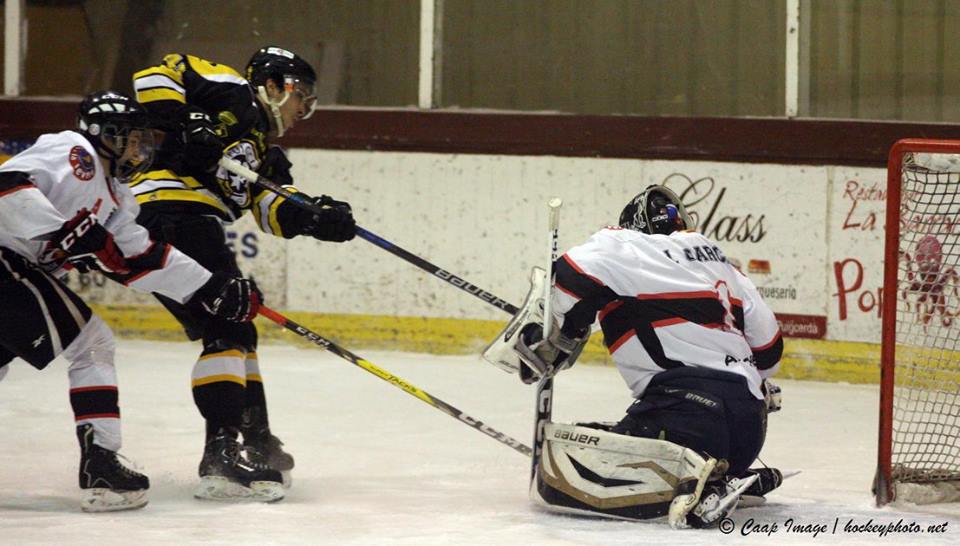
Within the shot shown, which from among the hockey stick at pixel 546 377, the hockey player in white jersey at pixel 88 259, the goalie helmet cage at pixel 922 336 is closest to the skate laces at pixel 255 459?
the hockey player in white jersey at pixel 88 259

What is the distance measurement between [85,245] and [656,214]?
1375 millimetres

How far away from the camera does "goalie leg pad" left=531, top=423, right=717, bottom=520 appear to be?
10.9 ft

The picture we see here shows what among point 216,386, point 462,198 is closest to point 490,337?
point 462,198

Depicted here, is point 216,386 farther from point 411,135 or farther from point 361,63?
point 361,63

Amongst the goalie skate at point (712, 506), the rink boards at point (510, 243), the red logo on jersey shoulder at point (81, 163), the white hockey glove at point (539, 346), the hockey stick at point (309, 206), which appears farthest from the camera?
the rink boards at point (510, 243)

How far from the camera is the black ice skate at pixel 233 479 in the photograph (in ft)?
12.2

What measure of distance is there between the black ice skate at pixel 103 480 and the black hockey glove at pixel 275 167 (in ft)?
3.25

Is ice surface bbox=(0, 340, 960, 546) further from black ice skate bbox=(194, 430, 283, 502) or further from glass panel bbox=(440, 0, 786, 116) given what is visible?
glass panel bbox=(440, 0, 786, 116)

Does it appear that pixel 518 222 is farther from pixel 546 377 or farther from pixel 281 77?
pixel 546 377

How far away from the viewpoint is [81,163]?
3.43m

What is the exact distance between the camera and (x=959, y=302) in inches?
182

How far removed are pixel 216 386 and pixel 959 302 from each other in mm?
2359

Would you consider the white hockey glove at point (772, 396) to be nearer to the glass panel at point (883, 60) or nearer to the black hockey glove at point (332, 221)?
the black hockey glove at point (332, 221)

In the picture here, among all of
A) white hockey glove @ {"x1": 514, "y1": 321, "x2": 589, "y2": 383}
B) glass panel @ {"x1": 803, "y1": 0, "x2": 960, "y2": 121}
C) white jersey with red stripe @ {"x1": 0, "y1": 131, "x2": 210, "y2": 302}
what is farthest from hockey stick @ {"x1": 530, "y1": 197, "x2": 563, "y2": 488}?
glass panel @ {"x1": 803, "y1": 0, "x2": 960, "y2": 121}
